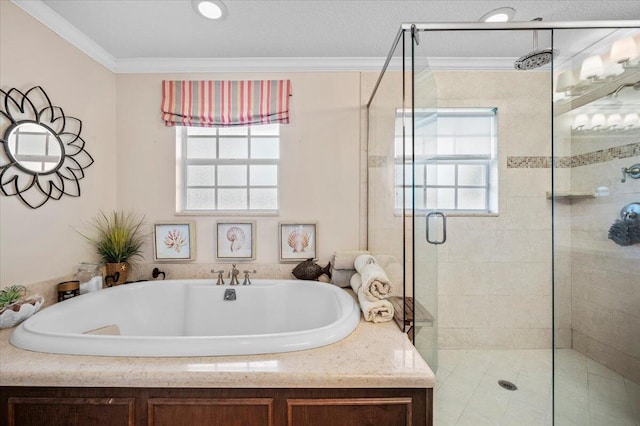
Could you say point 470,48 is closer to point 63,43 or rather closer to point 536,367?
point 536,367

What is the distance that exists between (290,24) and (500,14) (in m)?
1.32

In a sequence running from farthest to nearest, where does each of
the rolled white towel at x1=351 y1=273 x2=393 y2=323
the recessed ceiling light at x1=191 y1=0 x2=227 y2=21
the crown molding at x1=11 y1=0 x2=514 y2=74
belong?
the crown molding at x1=11 y1=0 x2=514 y2=74
the recessed ceiling light at x1=191 y1=0 x2=227 y2=21
the rolled white towel at x1=351 y1=273 x2=393 y2=323

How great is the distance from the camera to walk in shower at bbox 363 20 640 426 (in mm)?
1447

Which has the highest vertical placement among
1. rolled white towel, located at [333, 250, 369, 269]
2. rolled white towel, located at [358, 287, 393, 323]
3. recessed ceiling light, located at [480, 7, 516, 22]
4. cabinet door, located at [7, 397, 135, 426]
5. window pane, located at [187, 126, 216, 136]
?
recessed ceiling light, located at [480, 7, 516, 22]

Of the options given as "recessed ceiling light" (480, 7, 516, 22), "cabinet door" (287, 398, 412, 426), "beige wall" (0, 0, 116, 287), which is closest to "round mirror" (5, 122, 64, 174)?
"beige wall" (0, 0, 116, 287)

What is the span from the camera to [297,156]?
7.27 ft

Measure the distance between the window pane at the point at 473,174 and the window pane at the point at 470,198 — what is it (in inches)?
2.3

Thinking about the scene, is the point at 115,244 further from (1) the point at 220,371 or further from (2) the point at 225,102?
(1) the point at 220,371

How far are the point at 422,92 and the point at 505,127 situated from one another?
123 centimetres

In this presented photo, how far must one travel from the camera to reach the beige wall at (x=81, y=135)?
1484 mm

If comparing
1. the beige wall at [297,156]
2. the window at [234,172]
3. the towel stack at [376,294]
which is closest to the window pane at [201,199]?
the window at [234,172]

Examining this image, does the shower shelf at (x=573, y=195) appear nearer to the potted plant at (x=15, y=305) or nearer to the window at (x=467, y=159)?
the window at (x=467, y=159)

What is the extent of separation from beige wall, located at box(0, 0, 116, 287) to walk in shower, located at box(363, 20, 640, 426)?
81.8 inches

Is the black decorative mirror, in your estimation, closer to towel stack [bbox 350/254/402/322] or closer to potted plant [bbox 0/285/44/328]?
potted plant [bbox 0/285/44/328]
